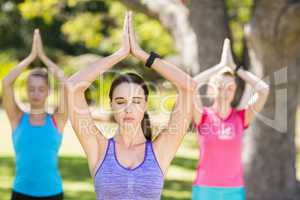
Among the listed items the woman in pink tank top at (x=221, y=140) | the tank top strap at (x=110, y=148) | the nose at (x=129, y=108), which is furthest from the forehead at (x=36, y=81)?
the nose at (x=129, y=108)

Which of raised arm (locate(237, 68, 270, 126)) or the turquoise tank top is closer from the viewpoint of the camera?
the turquoise tank top

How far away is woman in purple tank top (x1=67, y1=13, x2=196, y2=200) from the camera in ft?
9.60

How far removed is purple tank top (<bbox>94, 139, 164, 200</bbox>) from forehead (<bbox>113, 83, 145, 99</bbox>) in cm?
35

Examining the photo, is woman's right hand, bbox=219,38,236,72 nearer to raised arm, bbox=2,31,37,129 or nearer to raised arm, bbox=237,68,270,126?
raised arm, bbox=237,68,270,126

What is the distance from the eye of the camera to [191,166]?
11.1 m

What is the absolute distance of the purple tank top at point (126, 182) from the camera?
2.91 m

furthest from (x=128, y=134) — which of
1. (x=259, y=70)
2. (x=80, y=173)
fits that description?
(x=80, y=173)

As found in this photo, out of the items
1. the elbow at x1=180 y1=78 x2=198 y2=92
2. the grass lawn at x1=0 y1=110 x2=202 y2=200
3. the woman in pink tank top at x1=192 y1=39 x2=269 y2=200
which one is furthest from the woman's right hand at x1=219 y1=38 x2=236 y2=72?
the grass lawn at x1=0 y1=110 x2=202 y2=200

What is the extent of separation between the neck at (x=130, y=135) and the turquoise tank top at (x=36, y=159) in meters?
1.77

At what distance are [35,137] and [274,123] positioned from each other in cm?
343

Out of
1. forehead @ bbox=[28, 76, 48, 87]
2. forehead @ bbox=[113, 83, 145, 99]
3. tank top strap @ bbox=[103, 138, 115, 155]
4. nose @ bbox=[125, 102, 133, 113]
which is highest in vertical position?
forehead @ bbox=[28, 76, 48, 87]

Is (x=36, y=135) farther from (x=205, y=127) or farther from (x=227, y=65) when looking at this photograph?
(x=227, y=65)

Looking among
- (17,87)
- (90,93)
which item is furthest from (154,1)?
(17,87)

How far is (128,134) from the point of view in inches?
121
